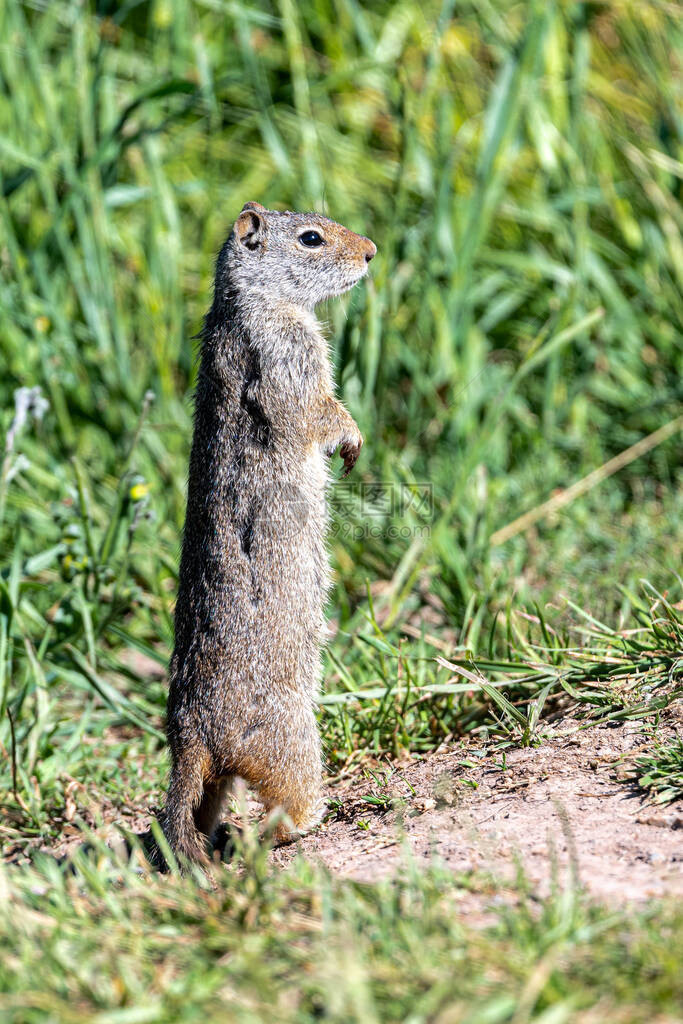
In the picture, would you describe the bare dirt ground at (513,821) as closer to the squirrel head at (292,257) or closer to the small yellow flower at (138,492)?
the small yellow flower at (138,492)

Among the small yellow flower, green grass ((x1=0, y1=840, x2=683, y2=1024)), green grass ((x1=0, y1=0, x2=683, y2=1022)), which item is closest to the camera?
green grass ((x1=0, y1=840, x2=683, y2=1024))

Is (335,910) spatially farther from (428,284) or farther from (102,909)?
(428,284)

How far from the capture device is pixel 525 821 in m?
2.49

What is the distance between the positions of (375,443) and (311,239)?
118cm

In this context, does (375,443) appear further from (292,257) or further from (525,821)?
(525,821)

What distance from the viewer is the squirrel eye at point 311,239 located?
3.50 m

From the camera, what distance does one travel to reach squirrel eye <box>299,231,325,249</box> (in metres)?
3.50

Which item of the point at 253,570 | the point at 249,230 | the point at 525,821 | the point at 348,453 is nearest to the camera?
the point at 525,821

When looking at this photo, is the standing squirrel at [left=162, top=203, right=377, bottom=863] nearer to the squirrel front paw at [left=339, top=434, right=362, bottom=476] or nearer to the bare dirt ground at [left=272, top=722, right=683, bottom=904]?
the squirrel front paw at [left=339, top=434, right=362, bottom=476]

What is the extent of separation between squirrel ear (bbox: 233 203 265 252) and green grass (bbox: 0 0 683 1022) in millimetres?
726

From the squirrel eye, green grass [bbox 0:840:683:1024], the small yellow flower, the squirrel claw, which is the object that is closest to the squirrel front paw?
the squirrel claw

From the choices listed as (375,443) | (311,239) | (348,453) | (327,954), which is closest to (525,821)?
(327,954)

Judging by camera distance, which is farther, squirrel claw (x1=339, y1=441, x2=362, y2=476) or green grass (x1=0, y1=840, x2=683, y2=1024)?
squirrel claw (x1=339, y1=441, x2=362, y2=476)

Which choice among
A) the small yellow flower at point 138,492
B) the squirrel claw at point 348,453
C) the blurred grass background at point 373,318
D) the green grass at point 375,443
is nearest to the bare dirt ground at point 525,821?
the green grass at point 375,443
